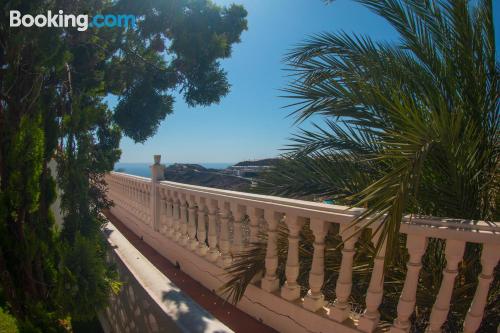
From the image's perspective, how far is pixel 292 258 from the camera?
2.29 meters

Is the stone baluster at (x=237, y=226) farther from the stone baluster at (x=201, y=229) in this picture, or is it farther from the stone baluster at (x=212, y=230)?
the stone baluster at (x=201, y=229)

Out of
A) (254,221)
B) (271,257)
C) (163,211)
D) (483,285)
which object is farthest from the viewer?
(163,211)

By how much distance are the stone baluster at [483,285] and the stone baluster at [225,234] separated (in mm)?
1924

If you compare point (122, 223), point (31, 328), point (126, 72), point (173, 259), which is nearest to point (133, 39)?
point (126, 72)

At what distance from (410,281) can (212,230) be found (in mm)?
1953

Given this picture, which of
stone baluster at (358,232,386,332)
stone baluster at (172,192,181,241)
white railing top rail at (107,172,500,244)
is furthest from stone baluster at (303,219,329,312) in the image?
stone baluster at (172,192,181,241)

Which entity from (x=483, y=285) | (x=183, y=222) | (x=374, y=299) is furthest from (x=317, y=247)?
(x=183, y=222)

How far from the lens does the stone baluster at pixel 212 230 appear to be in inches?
126

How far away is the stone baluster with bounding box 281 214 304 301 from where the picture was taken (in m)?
2.22

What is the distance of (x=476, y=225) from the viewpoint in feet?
5.02

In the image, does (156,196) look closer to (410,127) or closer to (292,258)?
(292,258)

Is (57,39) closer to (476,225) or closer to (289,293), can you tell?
(289,293)

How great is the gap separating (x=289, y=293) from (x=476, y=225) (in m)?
1.31

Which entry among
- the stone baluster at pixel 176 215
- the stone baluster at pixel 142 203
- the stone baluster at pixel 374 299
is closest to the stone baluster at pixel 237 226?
the stone baluster at pixel 374 299
